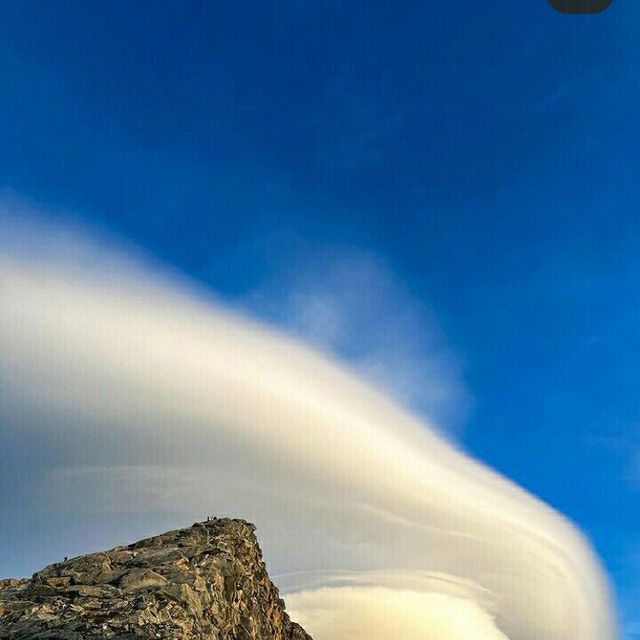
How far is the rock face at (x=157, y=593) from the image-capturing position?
41.0 meters

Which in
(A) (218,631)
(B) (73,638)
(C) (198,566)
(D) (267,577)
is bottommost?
(B) (73,638)

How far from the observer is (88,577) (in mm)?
49875

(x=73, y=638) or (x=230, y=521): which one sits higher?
(x=230, y=521)

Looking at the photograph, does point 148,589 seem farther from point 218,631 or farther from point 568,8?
point 568,8

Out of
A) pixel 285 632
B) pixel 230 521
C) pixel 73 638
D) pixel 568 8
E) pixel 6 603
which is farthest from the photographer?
pixel 285 632

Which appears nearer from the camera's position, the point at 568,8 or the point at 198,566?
the point at 568,8

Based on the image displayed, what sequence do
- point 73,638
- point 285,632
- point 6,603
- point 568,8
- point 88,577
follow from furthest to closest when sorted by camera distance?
1. point 285,632
2. point 88,577
3. point 6,603
4. point 73,638
5. point 568,8

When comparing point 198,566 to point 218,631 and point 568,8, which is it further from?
point 568,8

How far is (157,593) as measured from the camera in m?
45.9

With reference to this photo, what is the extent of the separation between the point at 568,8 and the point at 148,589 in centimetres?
4783

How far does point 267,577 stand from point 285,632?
8454mm

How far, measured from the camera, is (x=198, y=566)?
52.6m

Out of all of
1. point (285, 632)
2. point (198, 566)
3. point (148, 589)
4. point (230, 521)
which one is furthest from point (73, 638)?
point (285, 632)

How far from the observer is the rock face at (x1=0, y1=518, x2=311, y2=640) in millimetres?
41000
